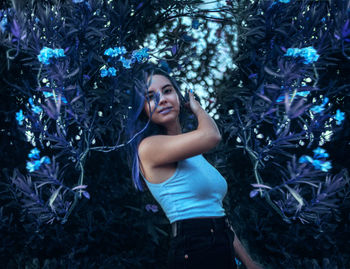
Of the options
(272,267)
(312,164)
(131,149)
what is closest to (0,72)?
(131,149)

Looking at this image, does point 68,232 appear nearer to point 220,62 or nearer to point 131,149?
point 131,149

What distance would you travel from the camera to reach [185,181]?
218cm

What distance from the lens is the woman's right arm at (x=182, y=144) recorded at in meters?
2.01

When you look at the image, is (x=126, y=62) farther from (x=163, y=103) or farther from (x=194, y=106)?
(x=194, y=106)

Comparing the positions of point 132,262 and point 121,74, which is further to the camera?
point 132,262

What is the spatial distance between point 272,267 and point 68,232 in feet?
6.07

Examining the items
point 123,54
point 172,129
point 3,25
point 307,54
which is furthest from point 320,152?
point 3,25

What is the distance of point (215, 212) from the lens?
2186 millimetres

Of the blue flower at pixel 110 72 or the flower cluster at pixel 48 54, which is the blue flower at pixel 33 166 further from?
the blue flower at pixel 110 72

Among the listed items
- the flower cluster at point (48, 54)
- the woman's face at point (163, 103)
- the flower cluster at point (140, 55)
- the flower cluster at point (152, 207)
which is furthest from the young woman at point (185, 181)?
the flower cluster at point (152, 207)

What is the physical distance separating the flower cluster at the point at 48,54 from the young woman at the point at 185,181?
53cm

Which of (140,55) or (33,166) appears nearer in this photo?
(33,166)

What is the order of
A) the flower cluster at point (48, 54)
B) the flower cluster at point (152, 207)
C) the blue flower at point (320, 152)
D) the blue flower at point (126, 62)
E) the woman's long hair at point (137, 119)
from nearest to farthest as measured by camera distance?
the blue flower at point (320, 152)
the flower cluster at point (48, 54)
the blue flower at point (126, 62)
the woman's long hair at point (137, 119)
the flower cluster at point (152, 207)

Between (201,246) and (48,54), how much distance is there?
4.76ft
